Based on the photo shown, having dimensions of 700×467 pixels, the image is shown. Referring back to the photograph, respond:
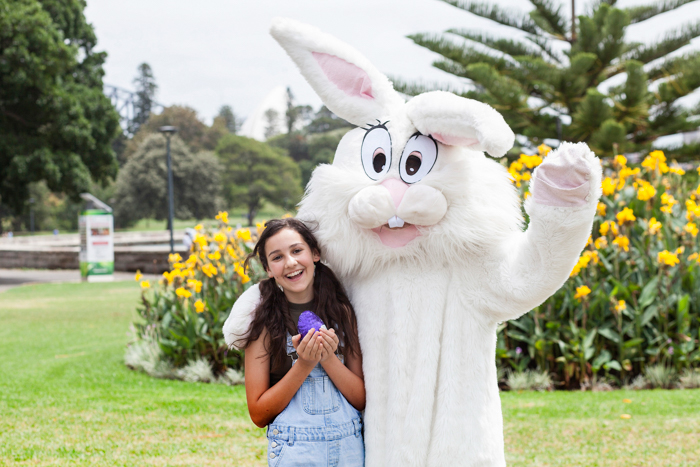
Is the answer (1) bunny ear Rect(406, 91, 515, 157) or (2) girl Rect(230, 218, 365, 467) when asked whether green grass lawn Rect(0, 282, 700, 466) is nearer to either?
(2) girl Rect(230, 218, 365, 467)

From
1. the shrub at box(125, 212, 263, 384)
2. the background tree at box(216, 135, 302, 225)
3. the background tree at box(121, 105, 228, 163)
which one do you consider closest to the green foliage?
the shrub at box(125, 212, 263, 384)

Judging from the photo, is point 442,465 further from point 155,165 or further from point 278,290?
point 155,165

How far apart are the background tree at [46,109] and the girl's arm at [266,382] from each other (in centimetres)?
1404

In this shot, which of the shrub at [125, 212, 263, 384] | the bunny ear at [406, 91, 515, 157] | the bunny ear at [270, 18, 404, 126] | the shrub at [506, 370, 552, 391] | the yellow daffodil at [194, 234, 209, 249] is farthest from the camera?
the yellow daffodil at [194, 234, 209, 249]

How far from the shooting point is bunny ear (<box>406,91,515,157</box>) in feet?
4.36

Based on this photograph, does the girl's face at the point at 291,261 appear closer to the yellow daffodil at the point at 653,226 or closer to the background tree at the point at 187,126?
the yellow daffodil at the point at 653,226

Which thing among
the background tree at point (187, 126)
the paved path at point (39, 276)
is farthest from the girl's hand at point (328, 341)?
the background tree at point (187, 126)

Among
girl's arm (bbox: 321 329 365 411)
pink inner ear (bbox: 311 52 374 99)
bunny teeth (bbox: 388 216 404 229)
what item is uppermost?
pink inner ear (bbox: 311 52 374 99)

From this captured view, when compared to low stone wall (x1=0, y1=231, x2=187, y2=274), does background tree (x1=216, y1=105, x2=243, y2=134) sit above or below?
above

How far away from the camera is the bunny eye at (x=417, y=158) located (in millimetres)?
1478

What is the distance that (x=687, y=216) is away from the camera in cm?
438

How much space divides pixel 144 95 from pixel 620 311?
6804 centimetres

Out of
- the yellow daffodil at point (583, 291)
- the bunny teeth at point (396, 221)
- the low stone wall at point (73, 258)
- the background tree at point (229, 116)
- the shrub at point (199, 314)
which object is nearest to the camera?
the bunny teeth at point (396, 221)

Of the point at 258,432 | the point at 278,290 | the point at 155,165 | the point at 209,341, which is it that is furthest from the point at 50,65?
the point at 155,165
